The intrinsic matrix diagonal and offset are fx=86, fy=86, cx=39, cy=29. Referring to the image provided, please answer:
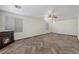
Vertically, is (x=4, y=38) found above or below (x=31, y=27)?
below

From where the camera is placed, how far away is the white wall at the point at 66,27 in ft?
6.40

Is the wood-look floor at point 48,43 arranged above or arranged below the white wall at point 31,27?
below

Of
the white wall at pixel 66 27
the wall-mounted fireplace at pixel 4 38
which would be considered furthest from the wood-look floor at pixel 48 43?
the wall-mounted fireplace at pixel 4 38

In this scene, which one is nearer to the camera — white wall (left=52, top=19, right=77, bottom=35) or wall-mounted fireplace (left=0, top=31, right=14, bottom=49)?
white wall (left=52, top=19, right=77, bottom=35)

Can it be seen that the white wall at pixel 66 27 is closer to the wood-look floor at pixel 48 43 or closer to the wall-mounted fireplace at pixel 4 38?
the wood-look floor at pixel 48 43

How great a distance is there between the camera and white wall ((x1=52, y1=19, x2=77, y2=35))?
1.95m

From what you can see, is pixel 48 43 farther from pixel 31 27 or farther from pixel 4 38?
pixel 4 38

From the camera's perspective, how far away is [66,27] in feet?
6.61

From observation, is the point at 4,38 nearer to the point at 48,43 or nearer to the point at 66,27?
the point at 48,43

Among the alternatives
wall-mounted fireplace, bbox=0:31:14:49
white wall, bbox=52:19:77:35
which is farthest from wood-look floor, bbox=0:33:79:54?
wall-mounted fireplace, bbox=0:31:14:49

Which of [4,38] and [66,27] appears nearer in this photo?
[66,27]

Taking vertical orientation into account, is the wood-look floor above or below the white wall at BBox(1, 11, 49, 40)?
below

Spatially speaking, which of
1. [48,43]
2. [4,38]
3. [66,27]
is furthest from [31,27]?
[4,38]

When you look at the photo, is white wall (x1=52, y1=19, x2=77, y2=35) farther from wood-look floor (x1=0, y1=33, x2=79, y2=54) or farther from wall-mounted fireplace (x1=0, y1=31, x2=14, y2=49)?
wall-mounted fireplace (x1=0, y1=31, x2=14, y2=49)
